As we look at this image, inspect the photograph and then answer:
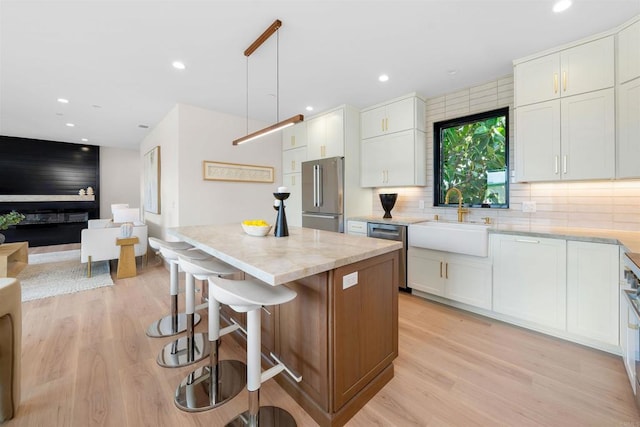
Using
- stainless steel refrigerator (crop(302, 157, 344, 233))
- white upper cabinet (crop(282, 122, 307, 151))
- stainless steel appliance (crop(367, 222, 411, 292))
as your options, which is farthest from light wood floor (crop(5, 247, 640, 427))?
white upper cabinet (crop(282, 122, 307, 151))

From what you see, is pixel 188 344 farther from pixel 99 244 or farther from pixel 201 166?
pixel 99 244

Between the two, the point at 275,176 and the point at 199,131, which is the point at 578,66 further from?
the point at 199,131

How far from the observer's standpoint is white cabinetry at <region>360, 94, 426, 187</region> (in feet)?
11.5

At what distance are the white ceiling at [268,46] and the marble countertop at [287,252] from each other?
1.74 m

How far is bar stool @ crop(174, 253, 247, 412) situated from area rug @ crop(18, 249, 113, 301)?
2.88m

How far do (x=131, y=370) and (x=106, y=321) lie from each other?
1.08 meters

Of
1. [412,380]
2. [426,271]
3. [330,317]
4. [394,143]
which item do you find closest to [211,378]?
[330,317]

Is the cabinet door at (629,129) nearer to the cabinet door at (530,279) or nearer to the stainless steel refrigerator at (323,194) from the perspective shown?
the cabinet door at (530,279)

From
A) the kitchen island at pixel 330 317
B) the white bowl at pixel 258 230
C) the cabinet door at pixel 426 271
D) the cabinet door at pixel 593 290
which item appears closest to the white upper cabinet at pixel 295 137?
the cabinet door at pixel 426 271

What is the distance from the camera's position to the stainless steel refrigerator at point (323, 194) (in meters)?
3.91

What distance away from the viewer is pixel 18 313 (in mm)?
1478

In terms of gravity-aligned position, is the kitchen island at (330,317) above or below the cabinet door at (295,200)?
below

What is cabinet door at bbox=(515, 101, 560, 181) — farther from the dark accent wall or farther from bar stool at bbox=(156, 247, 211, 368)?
the dark accent wall

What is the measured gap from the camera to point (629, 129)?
2.09m
